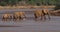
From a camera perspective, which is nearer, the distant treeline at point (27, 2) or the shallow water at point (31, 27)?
the shallow water at point (31, 27)

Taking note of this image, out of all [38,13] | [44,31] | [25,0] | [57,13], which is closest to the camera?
[44,31]

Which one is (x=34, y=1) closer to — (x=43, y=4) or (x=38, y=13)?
(x=43, y=4)

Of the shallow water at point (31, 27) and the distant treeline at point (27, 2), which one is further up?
the shallow water at point (31, 27)

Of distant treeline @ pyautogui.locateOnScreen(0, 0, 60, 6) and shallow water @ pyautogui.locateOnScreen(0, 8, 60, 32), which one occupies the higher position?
shallow water @ pyautogui.locateOnScreen(0, 8, 60, 32)

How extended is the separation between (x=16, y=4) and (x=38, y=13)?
38.2 metres

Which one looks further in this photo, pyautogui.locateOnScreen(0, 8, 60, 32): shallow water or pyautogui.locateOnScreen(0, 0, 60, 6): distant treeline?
pyautogui.locateOnScreen(0, 0, 60, 6): distant treeline

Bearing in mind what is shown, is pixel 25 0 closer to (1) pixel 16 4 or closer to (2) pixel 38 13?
(1) pixel 16 4

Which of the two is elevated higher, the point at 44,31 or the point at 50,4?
the point at 44,31

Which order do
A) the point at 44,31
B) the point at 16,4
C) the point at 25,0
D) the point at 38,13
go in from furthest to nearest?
the point at 25,0 → the point at 16,4 → the point at 38,13 → the point at 44,31

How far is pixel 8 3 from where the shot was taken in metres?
62.9

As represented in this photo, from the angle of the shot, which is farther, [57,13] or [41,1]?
[41,1]

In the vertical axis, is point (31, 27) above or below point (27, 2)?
above

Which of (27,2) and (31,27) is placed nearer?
(31,27)

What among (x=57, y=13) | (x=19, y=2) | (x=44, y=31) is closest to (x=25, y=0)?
(x=19, y=2)
